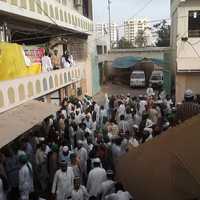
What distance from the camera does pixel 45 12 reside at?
1234 centimetres

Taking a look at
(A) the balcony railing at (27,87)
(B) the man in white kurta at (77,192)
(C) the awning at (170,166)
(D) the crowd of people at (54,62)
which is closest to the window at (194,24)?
(D) the crowd of people at (54,62)

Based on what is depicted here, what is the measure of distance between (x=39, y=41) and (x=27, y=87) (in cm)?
726

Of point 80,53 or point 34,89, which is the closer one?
point 34,89

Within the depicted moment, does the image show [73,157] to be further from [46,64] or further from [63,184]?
[46,64]

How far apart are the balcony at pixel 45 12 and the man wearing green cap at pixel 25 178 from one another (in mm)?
3806

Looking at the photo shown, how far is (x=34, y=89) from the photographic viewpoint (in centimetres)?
1069

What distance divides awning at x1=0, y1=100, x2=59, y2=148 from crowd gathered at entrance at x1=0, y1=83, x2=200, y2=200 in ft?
1.67

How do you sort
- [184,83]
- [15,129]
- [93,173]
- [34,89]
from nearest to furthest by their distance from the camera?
[93,173]
[15,129]
[34,89]
[184,83]

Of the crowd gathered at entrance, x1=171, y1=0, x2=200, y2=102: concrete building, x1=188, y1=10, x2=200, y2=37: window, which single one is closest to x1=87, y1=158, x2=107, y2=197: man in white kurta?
the crowd gathered at entrance

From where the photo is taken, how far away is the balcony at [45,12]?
9.77 metres

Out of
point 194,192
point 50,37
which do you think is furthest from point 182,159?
point 50,37

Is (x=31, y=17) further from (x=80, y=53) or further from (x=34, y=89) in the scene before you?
(x=80, y=53)

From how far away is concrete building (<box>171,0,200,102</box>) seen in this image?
19.2 meters

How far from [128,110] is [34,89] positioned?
3303 millimetres
